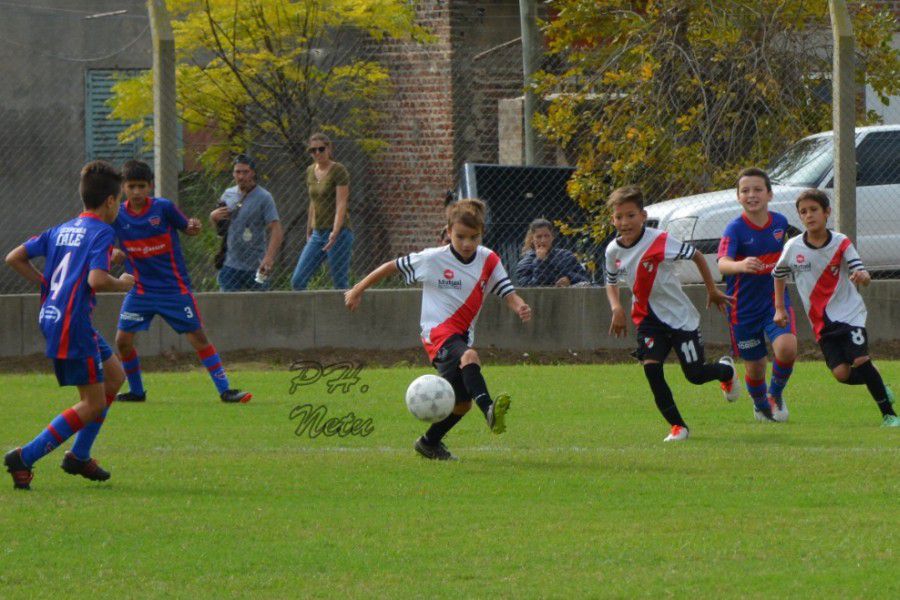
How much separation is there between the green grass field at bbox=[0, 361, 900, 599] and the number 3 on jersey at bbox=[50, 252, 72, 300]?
980 millimetres

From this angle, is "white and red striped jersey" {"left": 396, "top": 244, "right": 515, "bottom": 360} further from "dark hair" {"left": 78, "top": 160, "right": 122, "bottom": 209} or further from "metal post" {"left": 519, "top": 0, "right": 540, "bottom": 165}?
"metal post" {"left": 519, "top": 0, "right": 540, "bottom": 165}

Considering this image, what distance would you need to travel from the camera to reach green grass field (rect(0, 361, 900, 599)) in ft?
19.2

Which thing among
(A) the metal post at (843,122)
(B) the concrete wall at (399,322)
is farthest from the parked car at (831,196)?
(B) the concrete wall at (399,322)

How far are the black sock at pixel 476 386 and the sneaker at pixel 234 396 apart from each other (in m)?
3.47

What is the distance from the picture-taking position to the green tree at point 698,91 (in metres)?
17.0

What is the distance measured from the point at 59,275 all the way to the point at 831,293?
16.3ft

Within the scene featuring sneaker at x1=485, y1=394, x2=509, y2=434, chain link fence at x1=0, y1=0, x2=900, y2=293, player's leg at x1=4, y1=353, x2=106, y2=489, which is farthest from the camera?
chain link fence at x1=0, y1=0, x2=900, y2=293

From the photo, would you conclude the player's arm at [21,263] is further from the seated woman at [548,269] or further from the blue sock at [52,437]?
the seated woman at [548,269]

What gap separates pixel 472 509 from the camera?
7.27 meters

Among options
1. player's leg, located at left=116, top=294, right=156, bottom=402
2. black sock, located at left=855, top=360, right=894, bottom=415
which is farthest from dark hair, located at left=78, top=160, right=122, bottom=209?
black sock, located at left=855, top=360, right=894, bottom=415

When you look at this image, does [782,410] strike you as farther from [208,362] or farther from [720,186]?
[720,186]

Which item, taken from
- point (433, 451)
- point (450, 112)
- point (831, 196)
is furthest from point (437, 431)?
point (450, 112)

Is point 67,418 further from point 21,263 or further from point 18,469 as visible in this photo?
point 21,263

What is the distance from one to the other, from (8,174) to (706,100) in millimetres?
7667
